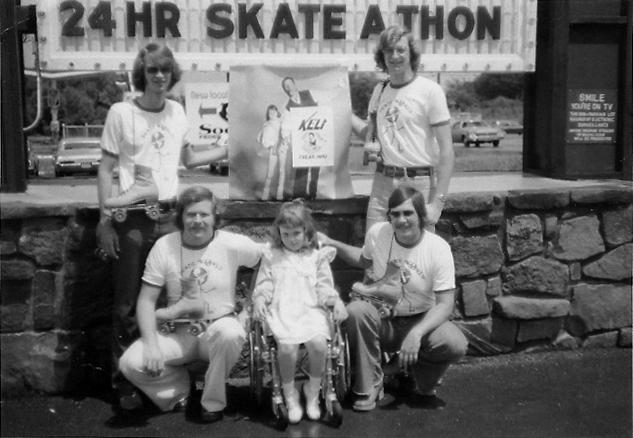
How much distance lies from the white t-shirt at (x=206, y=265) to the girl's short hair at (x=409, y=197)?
755 mm

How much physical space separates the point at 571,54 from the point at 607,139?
686mm

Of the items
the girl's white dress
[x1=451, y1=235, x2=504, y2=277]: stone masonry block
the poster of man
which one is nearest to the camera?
the girl's white dress

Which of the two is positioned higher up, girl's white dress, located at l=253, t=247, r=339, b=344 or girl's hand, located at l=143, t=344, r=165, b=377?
girl's white dress, located at l=253, t=247, r=339, b=344

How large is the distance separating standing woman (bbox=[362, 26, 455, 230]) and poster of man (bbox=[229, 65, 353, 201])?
46 cm

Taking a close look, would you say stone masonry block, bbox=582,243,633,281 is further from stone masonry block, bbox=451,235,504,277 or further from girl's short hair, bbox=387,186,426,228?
girl's short hair, bbox=387,186,426,228

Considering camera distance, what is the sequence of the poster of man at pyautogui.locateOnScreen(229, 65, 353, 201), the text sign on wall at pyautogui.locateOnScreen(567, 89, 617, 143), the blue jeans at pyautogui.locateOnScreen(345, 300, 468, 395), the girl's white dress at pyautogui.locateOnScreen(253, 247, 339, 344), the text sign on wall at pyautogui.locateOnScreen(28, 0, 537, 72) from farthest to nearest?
1. the text sign on wall at pyautogui.locateOnScreen(567, 89, 617, 143)
2. the text sign on wall at pyautogui.locateOnScreen(28, 0, 537, 72)
3. the poster of man at pyautogui.locateOnScreen(229, 65, 353, 201)
4. the blue jeans at pyautogui.locateOnScreen(345, 300, 468, 395)
5. the girl's white dress at pyautogui.locateOnScreen(253, 247, 339, 344)

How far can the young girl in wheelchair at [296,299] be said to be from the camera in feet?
14.1

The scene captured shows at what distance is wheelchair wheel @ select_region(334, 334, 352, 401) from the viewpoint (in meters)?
4.45

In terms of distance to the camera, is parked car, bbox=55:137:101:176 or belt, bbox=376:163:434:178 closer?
belt, bbox=376:163:434:178

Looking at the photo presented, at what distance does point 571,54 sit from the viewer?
20.3 ft

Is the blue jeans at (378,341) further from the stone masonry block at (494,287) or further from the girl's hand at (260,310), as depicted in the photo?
the stone masonry block at (494,287)

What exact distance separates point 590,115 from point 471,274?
165cm

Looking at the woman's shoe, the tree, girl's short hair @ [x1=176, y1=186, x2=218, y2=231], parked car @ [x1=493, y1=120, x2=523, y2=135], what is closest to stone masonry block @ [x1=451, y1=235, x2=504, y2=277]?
the woman's shoe

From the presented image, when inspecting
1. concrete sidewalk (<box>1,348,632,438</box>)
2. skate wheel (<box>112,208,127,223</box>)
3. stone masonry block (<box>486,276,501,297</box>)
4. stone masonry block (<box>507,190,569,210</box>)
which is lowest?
concrete sidewalk (<box>1,348,632,438</box>)
